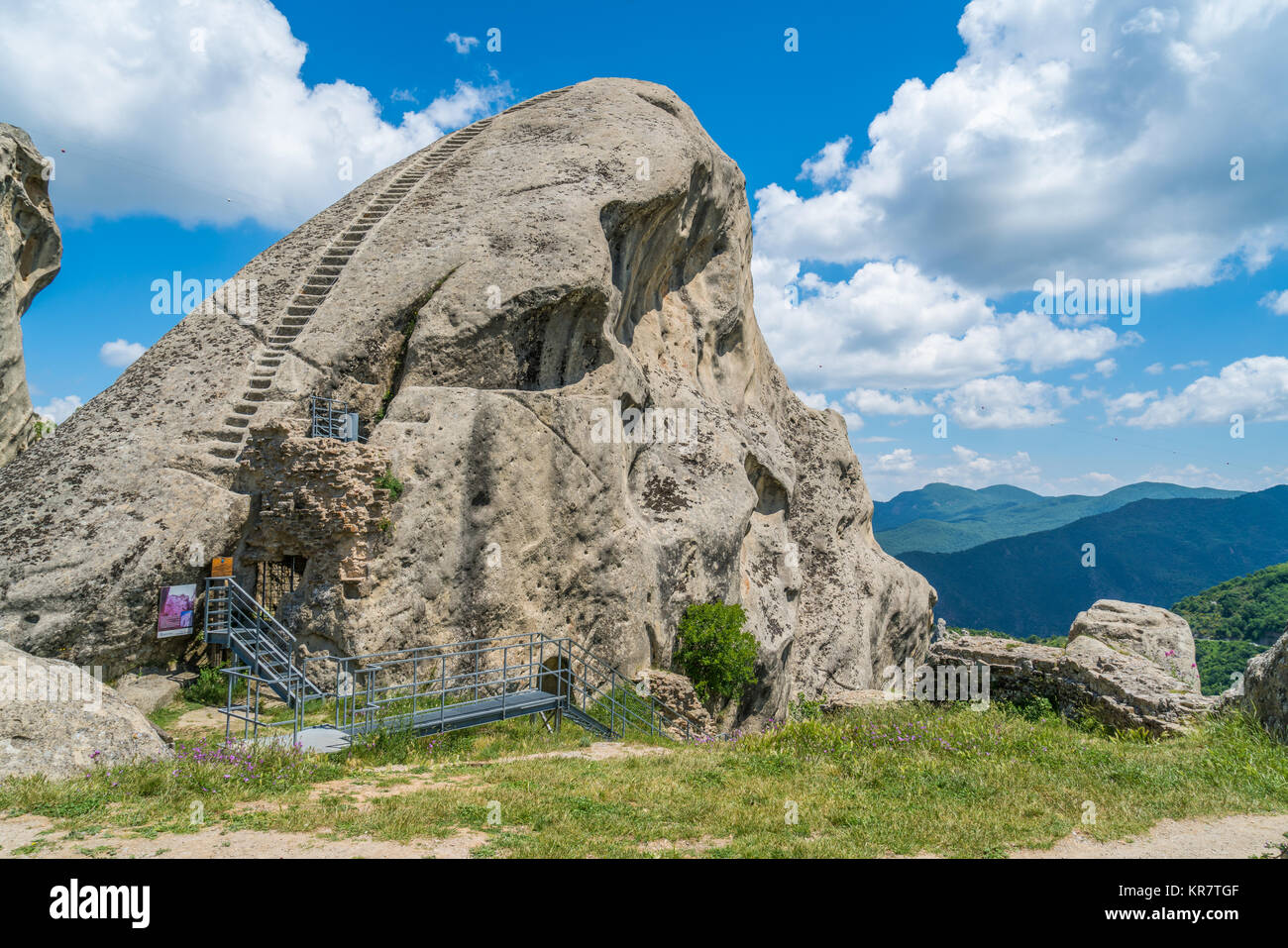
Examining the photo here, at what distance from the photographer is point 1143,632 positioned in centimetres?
2528

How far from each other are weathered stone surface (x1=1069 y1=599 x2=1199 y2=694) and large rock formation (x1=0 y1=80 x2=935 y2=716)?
9337mm

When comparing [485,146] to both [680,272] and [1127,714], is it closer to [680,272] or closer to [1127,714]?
[680,272]

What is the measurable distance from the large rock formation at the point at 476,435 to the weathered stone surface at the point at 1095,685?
27.7 feet

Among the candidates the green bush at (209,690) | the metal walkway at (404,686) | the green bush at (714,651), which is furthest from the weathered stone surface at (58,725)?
the green bush at (714,651)

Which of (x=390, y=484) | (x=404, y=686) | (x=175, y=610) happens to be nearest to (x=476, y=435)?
(x=390, y=484)

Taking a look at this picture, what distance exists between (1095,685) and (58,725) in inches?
642

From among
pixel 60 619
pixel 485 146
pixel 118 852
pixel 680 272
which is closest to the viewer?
pixel 118 852

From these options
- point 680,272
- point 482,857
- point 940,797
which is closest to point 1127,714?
point 940,797

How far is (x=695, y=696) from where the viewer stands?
813 inches

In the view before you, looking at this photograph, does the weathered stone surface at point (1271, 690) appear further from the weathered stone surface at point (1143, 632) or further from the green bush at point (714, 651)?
the weathered stone surface at point (1143, 632)

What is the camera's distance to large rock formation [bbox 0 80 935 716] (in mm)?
16484

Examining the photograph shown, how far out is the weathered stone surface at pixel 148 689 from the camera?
14812 millimetres

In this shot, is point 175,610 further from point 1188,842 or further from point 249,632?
point 1188,842

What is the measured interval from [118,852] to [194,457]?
12406mm
